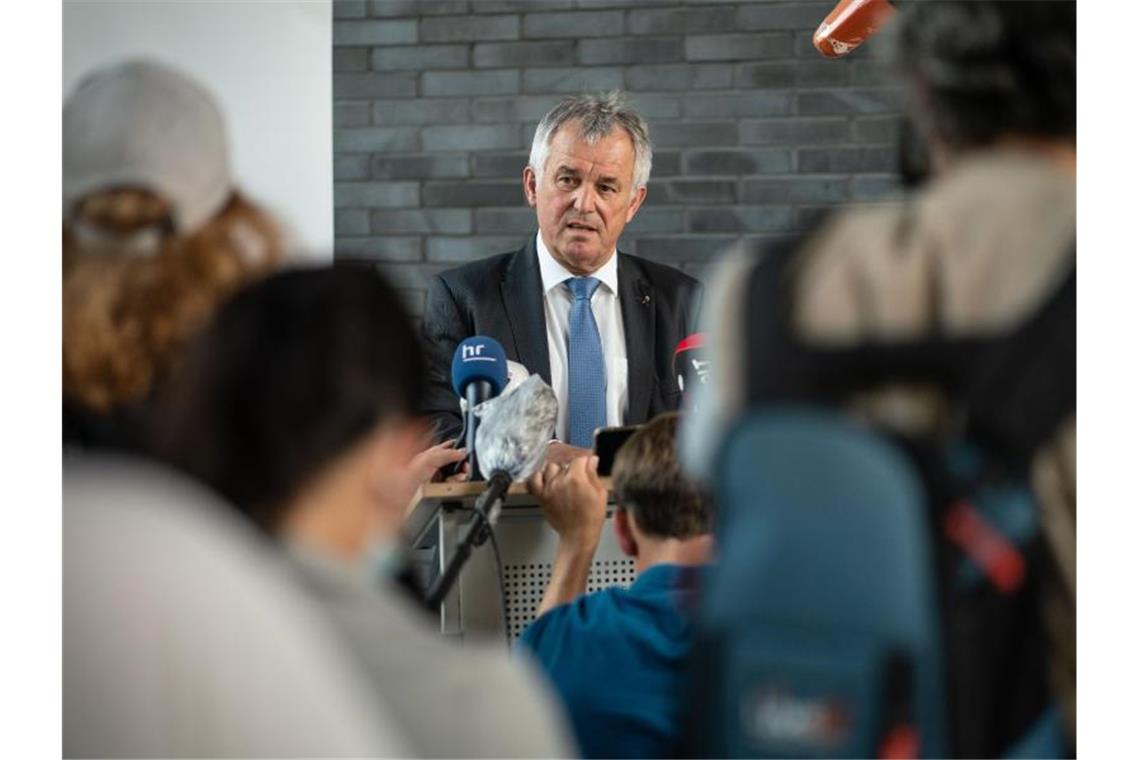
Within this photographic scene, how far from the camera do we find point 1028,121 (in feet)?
5.20

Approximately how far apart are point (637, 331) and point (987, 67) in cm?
125

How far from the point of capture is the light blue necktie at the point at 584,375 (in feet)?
8.86

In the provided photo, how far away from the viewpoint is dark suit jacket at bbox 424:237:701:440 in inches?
106

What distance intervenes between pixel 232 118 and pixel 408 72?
2.41m

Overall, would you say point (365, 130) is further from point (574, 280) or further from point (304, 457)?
point (304, 457)

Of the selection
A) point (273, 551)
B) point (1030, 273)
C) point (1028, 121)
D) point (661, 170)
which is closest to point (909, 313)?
point (1030, 273)

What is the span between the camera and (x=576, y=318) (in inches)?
110

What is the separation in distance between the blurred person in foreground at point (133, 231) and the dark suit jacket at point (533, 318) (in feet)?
2.84

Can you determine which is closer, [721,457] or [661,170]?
[721,457]

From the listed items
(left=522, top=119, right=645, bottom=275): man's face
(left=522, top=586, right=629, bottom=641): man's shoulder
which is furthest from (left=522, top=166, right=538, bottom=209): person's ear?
(left=522, top=586, right=629, bottom=641): man's shoulder

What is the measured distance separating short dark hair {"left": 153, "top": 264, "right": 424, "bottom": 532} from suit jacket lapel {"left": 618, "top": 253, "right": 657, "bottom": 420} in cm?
136

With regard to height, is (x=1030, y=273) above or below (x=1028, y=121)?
below
